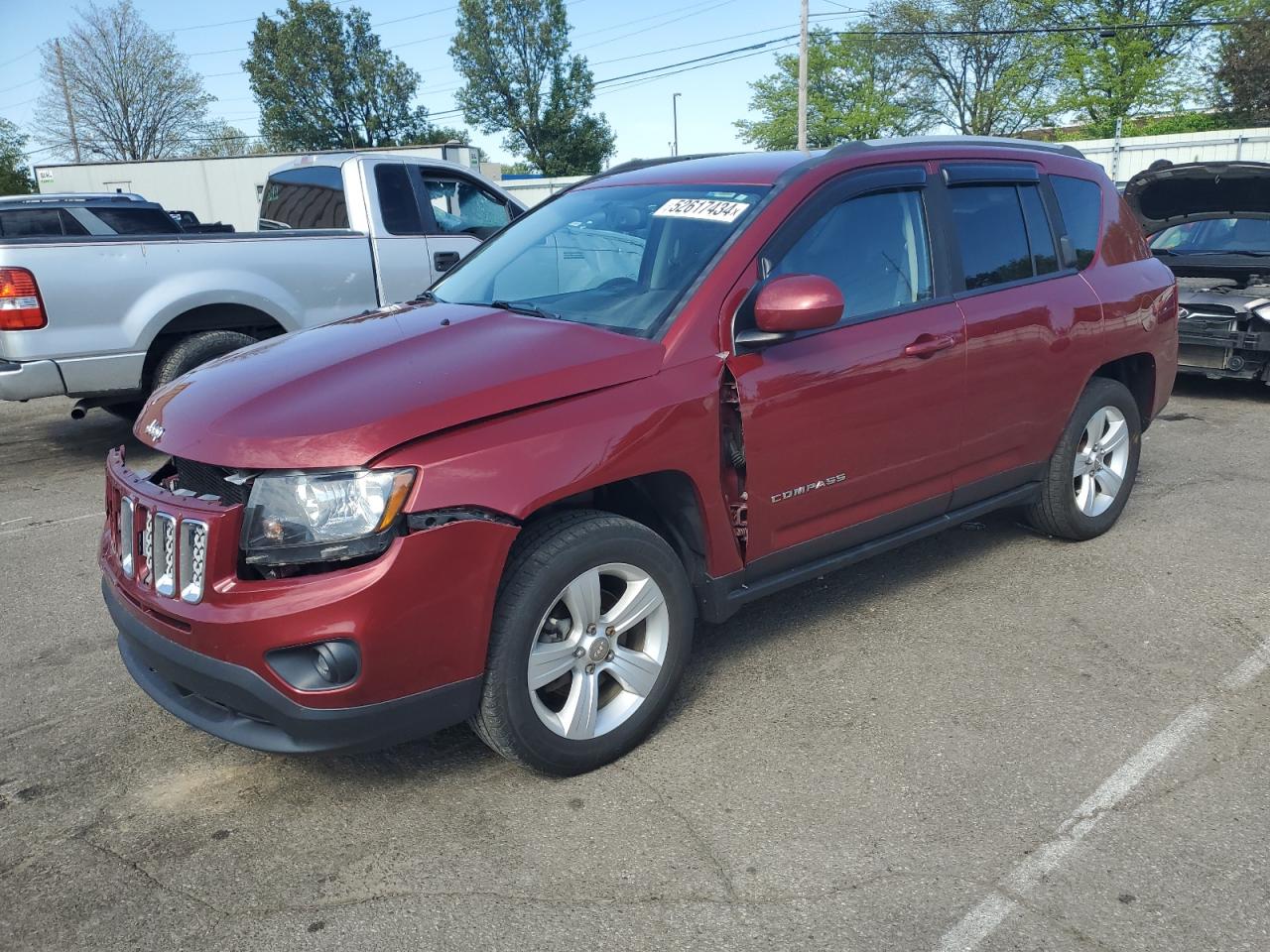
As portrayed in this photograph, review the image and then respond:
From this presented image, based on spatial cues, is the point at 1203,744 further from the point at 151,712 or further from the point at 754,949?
the point at 151,712

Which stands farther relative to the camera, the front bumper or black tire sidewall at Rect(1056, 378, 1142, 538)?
the front bumper

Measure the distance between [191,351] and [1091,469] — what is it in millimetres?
5540

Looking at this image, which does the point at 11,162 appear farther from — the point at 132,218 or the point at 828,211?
the point at 828,211

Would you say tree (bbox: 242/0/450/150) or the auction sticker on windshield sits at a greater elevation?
tree (bbox: 242/0/450/150)

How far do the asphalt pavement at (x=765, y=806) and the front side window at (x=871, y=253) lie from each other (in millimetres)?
1320

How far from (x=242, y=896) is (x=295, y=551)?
87 centimetres

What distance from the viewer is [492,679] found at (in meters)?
2.79

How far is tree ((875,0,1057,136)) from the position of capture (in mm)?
47406

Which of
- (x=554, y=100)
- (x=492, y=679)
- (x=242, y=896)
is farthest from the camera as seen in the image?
(x=554, y=100)

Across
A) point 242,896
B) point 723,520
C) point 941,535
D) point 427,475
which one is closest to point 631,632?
point 723,520

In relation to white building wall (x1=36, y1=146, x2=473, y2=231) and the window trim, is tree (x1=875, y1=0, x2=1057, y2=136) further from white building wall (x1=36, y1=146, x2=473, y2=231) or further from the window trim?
the window trim

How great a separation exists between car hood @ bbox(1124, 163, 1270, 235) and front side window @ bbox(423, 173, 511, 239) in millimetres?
5289

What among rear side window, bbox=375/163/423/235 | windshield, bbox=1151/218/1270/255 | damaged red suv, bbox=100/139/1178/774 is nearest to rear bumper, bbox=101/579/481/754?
damaged red suv, bbox=100/139/1178/774

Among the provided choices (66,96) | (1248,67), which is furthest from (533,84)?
(1248,67)
